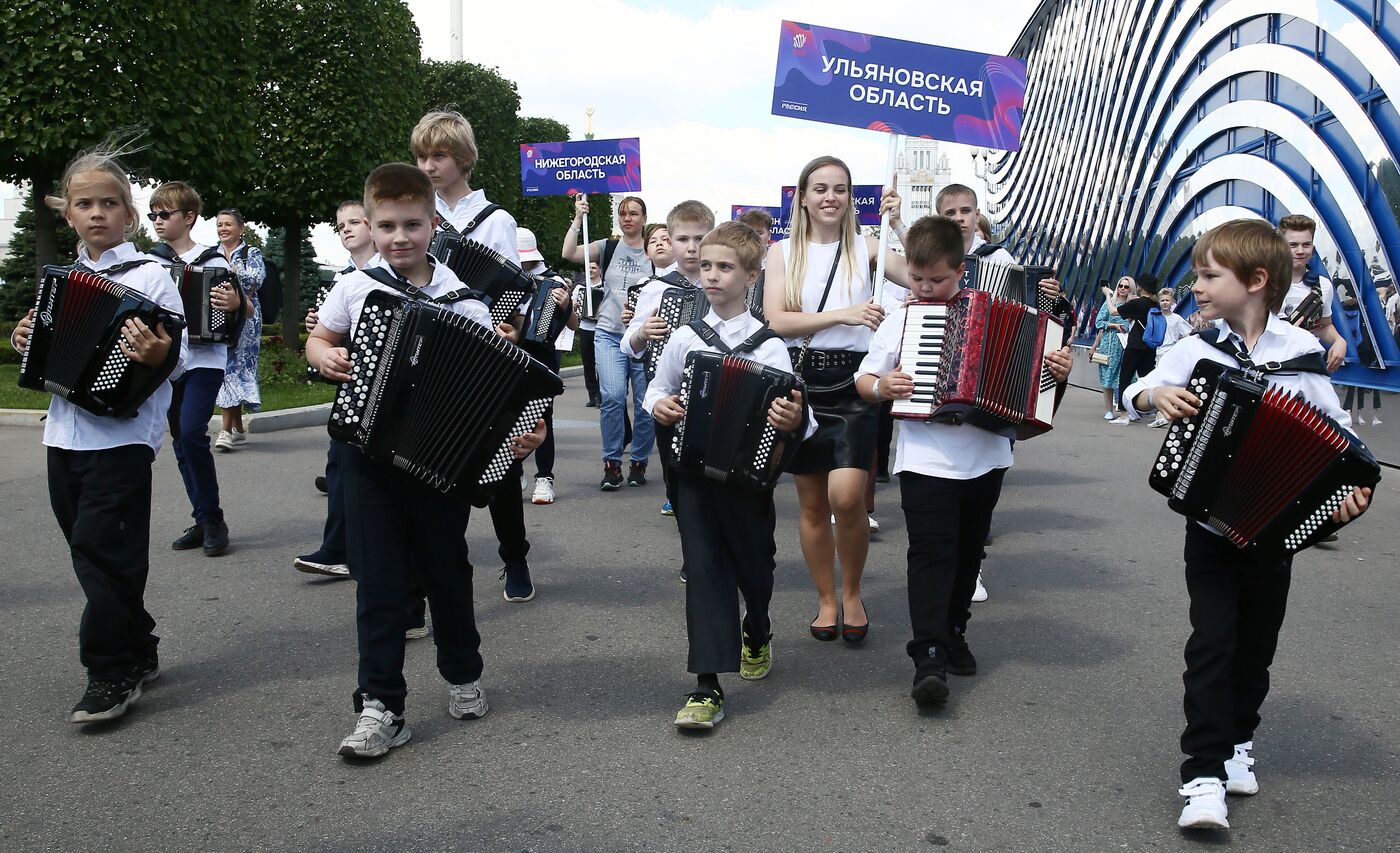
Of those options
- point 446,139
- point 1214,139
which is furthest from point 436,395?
point 1214,139

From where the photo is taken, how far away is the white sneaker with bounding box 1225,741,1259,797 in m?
3.80

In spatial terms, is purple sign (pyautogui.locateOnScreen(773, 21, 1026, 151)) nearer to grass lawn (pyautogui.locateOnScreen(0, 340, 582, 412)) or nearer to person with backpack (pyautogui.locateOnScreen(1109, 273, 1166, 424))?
grass lawn (pyautogui.locateOnScreen(0, 340, 582, 412))

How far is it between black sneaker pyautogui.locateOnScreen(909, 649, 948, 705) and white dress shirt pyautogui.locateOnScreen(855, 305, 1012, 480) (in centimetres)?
65

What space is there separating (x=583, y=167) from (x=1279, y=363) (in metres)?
11.9

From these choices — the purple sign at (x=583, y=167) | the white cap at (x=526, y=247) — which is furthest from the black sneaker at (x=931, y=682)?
the purple sign at (x=583, y=167)

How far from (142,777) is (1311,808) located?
343 cm

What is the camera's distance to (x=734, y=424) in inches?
172

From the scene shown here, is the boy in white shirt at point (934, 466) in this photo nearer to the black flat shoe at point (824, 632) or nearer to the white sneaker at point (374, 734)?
the black flat shoe at point (824, 632)

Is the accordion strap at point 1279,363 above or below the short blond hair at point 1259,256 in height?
below

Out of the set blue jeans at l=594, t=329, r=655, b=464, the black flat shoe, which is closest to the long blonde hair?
the black flat shoe

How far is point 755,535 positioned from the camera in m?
4.61

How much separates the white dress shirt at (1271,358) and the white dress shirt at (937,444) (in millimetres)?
857

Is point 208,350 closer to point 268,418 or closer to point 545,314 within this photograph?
point 545,314

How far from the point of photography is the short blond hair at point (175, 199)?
723 centimetres
